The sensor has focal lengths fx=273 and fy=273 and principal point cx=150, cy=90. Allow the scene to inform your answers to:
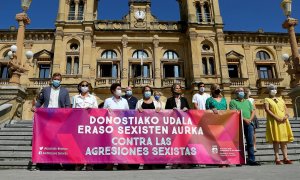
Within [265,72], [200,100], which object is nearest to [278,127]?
[200,100]

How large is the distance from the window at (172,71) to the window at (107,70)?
4.72 metres

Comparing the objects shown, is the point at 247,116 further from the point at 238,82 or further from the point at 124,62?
the point at 238,82

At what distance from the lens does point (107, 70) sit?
1010 inches

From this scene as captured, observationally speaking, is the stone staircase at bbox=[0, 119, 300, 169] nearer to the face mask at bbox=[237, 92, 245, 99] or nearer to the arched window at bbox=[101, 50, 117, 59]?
the face mask at bbox=[237, 92, 245, 99]

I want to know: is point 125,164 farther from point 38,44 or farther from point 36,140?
point 38,44

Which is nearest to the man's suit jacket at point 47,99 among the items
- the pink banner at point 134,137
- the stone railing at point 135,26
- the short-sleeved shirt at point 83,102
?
the short-sleeved shirt at point 83,102

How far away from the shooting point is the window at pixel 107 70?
994 inches

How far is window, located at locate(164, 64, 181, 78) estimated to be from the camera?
25641mm

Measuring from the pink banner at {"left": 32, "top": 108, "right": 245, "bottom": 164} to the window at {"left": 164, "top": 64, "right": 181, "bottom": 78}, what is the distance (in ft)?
63.1

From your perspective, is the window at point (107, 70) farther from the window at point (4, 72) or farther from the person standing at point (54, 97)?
the person standing at point (54, 97)

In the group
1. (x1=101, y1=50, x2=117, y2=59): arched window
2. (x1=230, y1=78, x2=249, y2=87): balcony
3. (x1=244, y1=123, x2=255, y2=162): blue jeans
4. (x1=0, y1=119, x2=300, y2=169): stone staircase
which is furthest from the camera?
(x1=101, y1=50, x2=117, y2=59): arched window

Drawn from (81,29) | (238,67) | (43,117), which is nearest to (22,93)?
(43,117)

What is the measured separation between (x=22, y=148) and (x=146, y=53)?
19.1 metres

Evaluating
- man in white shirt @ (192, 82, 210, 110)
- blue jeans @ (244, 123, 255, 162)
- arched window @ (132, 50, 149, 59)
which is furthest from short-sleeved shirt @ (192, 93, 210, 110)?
arched window @ (132, 50, 149, 59)
